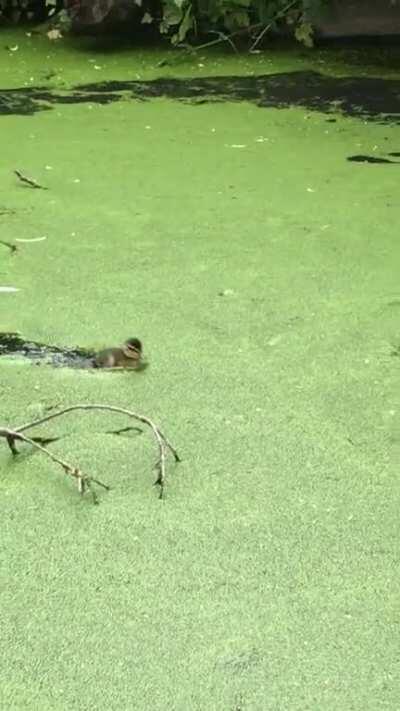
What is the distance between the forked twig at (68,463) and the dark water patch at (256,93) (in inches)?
71.1

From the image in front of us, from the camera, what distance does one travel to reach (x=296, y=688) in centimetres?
106

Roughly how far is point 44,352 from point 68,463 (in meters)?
0.35

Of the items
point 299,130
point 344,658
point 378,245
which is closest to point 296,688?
point 344,658

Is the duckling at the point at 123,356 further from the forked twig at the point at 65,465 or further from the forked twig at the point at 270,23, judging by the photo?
the forked twig at the point at 270,23

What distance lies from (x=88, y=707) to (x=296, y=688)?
0.19 meters

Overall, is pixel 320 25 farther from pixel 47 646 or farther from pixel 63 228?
pixel 47 646

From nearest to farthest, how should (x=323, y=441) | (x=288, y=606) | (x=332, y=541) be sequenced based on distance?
(x=288, y=606) < (x=332, y=541) < (x=323, y=441)

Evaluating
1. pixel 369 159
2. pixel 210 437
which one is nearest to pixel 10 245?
pixel 210 437

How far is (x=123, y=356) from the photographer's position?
1668 mm

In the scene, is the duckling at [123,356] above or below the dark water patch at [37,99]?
above

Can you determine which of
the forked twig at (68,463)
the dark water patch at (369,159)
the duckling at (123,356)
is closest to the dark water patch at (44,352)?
the duckling at (123,356)

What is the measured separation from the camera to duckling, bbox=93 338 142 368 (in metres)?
1.66

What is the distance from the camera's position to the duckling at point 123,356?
1662 mm

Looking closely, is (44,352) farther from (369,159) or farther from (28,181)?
(369,159)
